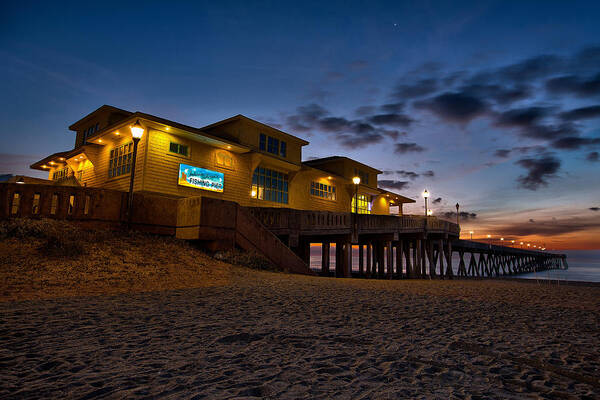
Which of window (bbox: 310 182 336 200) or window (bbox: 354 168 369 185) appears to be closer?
window (bbox: 310 182 336 200)

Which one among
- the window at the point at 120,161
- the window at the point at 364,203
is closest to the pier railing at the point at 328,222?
the window at the point at 364,203

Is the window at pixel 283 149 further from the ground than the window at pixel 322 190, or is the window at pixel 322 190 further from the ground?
the window at pixel 283 149

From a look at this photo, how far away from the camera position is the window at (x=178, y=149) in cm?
1872

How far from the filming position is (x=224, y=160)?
69.3ft

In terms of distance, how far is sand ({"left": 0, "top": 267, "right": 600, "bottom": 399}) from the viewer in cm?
236

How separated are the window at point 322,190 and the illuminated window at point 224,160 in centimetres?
896

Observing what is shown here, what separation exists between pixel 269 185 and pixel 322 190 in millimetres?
6571

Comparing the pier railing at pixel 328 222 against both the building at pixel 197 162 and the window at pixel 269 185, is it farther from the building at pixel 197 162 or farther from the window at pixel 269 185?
the window at pixel 269 185

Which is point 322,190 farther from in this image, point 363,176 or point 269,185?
point 363,176

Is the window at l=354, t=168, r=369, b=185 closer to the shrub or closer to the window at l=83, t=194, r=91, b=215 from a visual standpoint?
the shrub

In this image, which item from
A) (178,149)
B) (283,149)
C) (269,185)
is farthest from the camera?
(283,149)

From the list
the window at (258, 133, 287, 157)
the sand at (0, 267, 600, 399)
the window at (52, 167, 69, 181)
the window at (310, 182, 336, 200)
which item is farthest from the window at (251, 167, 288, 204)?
the sand at (0, 267, 600, 399)

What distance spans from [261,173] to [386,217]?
30.1 ft

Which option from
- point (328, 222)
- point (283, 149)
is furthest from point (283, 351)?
point (283, 149)
